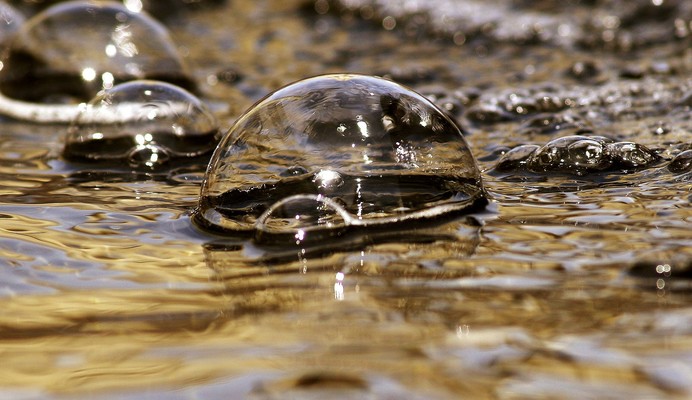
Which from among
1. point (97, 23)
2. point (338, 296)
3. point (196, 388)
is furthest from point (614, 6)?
point (196, 388)

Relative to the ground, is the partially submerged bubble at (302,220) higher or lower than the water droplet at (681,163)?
lower

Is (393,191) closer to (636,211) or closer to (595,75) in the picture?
(636,211)

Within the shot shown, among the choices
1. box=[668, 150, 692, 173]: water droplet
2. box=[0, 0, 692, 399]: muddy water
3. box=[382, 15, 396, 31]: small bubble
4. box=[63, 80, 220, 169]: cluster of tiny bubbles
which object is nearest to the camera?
box=[0, 0, 692, 399]: muddy water

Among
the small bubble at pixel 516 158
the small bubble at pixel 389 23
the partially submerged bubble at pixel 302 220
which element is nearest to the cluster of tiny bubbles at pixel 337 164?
the partially submerged bubble at pixel 302 220

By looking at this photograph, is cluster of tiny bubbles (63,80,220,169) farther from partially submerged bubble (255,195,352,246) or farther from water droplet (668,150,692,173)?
water droplet (668,150,692,173)

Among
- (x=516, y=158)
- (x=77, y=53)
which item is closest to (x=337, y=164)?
(x=516, y=158)

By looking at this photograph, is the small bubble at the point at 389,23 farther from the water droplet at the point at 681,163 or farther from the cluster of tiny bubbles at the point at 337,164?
the cluster of tiny bubbles at the point at 337,164

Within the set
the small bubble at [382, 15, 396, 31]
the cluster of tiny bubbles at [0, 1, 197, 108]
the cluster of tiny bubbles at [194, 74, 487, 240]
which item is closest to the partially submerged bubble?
the cluster of tiny bubbles at [194, 74, 487, 240]
